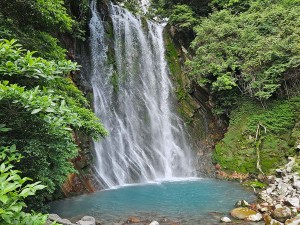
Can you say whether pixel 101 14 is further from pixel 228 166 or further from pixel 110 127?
pixel 228 166

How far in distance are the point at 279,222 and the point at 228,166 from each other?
6.89 metres

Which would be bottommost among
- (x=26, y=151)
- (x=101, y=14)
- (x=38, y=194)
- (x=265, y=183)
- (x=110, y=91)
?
(x=265, y=183)

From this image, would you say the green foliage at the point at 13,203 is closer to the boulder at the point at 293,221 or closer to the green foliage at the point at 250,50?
the boulder at the point at 293,221

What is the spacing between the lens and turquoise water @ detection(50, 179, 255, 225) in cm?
809

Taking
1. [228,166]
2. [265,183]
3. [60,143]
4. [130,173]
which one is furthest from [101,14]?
[60,143]

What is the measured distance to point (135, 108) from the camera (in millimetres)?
16688

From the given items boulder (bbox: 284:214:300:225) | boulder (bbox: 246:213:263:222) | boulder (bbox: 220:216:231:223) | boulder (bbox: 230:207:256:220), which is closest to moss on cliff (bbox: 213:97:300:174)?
boulder (bbox: 230:207:256:220)

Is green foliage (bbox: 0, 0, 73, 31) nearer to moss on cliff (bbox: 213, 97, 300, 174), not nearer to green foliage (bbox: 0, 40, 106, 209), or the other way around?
green foliage (bbox: 0, 40, 106, 209)

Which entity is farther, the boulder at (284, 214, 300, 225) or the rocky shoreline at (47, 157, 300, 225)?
the rocky shoreline at (47, 157, 300, 225)

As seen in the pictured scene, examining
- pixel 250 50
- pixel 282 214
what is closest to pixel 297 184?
pixel 282 214

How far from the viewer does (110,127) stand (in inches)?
598

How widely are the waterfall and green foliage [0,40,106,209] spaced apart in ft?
25.9

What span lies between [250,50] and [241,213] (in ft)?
33.3

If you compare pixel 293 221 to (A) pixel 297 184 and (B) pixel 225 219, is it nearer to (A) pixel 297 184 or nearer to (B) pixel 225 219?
(B) pixel 225 219
